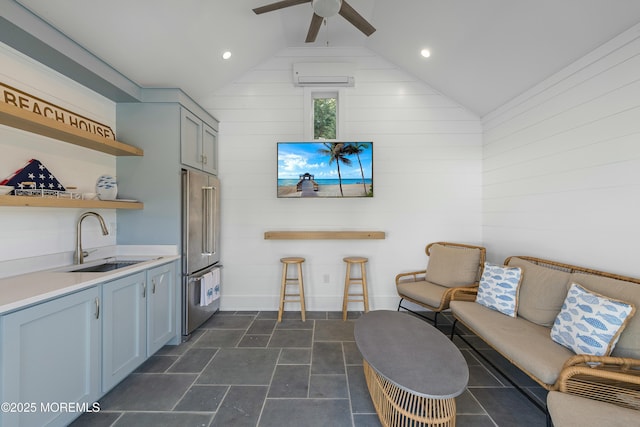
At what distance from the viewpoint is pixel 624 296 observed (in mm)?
1507

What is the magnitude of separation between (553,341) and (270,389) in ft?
6.73

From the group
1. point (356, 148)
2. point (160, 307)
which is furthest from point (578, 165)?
point (160, 307)

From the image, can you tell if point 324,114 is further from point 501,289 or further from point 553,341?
point 553,341

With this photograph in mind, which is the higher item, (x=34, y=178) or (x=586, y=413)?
(x=34, y=178)

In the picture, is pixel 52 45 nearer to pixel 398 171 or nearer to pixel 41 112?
pixel 41 112

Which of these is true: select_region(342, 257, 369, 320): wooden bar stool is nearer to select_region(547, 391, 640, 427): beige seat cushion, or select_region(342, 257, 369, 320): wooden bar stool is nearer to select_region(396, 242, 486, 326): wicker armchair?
select_region(396, 242, 486, 326): wicker armchair

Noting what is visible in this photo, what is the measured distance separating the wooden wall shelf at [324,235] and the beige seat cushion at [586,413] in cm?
207

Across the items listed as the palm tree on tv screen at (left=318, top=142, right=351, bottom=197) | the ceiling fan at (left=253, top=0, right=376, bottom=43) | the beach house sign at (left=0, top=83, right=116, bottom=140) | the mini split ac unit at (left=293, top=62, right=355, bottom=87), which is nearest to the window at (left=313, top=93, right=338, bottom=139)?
the mini split ac unit at (left=293, top=62, right=355, bottom=87)

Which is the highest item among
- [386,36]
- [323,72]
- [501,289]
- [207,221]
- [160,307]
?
[386,36]

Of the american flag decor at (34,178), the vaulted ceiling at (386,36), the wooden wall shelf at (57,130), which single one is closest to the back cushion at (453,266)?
the vaulted ceiling at (386,36)

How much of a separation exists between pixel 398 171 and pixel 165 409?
Answer: 3319 millimetres

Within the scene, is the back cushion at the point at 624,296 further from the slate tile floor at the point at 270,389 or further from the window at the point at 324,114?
the window at the point at 324,114

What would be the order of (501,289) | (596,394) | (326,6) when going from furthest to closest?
1. (501,289)
2. (326,6)
3. (596,394)

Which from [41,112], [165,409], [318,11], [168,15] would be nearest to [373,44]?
[318,11]
